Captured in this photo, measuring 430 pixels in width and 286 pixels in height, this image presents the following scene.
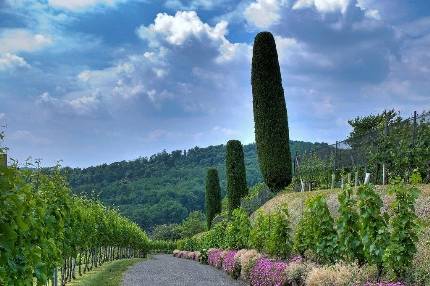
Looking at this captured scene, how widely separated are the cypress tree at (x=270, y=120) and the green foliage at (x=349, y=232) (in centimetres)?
2222

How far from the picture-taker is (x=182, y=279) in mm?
18953

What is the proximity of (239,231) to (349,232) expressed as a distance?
13.4m

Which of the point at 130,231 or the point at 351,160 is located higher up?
the point at 351,160

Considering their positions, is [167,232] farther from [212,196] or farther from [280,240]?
[280,240]

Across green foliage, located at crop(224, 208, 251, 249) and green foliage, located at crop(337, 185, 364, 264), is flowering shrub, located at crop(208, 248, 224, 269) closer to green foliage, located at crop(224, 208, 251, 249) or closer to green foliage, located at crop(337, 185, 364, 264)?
green foliage, located at crop(224, 208, 251, 249)

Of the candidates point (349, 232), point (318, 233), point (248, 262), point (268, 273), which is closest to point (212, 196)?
point (248, 262)

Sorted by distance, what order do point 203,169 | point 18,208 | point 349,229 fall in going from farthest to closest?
point 203,169, point 349,229, point 18,208

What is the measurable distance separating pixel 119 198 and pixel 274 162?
78148 millimetres

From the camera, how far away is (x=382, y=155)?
22922 mm

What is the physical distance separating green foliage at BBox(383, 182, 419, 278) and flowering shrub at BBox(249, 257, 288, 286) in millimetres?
3685

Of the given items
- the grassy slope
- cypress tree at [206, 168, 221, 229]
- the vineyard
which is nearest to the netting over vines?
the grassy slope

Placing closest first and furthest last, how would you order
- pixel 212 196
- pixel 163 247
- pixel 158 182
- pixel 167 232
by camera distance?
pixel 212 196 < pixel 163 247 < pixel 167 232 < pixel 158 182

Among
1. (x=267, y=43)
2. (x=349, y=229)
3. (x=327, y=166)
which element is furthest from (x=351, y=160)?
(x=349, y=229)

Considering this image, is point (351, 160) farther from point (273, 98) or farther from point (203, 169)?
point (203, 169)
